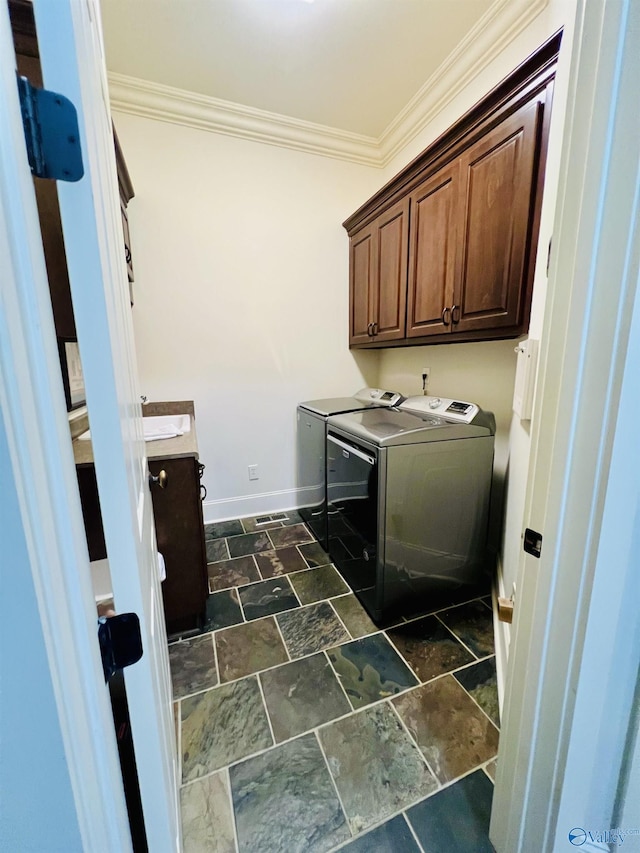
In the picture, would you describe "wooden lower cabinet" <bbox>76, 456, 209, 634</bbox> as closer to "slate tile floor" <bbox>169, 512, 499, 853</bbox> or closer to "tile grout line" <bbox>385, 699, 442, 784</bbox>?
"slate tile floor" <bbox>169, 512, 499, 853</bbox>

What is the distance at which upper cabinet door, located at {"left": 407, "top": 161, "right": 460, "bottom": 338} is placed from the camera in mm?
1764

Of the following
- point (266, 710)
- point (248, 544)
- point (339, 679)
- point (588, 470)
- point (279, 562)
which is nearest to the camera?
point (588, 470)

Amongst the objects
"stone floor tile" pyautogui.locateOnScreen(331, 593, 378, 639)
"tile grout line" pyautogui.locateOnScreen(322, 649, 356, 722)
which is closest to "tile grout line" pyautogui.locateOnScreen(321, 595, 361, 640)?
"stone floor tile" pyautogui.locateOnScreen(331, 593, 378, 639)

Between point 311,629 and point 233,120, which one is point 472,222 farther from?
point 311,629

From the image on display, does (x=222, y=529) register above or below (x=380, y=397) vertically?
below

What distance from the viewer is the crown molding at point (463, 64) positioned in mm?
1639

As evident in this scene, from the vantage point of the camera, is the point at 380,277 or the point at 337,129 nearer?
the point at 380,277

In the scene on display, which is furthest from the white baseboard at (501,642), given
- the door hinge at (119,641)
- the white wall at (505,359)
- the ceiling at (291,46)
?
the ceiling at (291,46)

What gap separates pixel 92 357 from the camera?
1.35 ft

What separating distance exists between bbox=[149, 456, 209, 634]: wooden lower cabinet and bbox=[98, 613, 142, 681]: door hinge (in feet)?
3.49

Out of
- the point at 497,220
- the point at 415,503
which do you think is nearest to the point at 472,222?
the point at 497,220

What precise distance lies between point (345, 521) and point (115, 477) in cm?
167

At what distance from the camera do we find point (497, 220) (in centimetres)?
152

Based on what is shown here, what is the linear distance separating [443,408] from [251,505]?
1.77 meters
